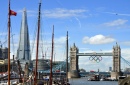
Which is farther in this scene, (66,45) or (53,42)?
(66,45)

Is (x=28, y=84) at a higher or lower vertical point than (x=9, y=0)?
lower

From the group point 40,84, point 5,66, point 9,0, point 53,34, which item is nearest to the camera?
point 9,0

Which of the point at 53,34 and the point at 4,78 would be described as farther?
the point at 4,78

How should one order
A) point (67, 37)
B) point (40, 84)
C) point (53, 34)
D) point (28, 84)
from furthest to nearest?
point (67, 37)
point (40, 84)
point (53, 34)
point (28, 84)

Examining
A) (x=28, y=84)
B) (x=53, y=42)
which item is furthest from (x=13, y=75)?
(x=28, y=84)

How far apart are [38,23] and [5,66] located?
134 m

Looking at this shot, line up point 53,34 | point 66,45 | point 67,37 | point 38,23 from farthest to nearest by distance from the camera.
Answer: point 66,45, point 67,37, point 53,34, point 38,23

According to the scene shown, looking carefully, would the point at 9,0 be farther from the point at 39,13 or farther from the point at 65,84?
the point at 65,84

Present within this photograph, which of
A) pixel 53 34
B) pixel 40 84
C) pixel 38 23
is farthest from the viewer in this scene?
pixel 40 84

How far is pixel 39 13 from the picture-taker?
48.8 m

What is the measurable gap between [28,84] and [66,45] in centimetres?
4545

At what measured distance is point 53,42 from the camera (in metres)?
72.6

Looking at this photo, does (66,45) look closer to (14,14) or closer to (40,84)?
(40,84)

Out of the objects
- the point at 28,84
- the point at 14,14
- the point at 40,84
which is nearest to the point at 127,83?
the point at 28,84
